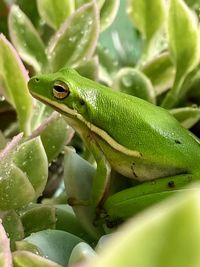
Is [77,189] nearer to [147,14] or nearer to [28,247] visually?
[28,247]

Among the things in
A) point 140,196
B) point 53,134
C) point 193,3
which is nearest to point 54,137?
point 53,134

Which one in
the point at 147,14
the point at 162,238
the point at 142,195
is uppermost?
the point at 162,238

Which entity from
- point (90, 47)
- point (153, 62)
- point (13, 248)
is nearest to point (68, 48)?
point (90, 47)

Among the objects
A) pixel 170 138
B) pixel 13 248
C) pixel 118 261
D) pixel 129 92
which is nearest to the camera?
pixel 118 261

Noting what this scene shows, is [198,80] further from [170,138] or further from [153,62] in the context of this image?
[170,138]

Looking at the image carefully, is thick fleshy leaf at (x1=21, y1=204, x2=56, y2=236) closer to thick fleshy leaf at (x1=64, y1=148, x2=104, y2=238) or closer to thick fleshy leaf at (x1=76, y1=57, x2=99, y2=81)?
thick fleshy leaf at (x1=64, y1=148, x2=104, y2=238)

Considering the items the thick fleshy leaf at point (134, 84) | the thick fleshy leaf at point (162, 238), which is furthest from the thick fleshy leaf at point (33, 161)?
the thick fleshy leaf at point (162, 238)
